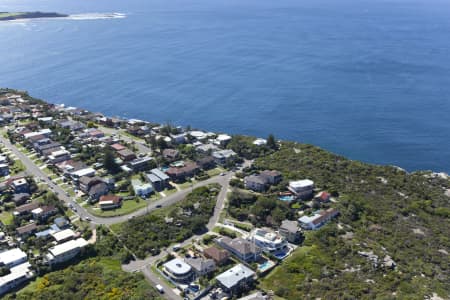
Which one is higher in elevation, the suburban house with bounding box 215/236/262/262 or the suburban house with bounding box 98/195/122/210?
the suburban house with bounding box 215/236/262/262

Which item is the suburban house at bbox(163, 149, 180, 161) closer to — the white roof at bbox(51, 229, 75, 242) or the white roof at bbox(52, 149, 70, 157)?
the white roof at bbox(52, 149, 70, 157)

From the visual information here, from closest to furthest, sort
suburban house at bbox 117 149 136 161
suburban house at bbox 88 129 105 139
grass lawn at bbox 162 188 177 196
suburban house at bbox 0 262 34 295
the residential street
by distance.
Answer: suburban house at bbox 0 262 34 295 → the residential street → grass lawn at bbox 162 188 177 196 → suburban house at bbox 117 149 136 161 → suburban house at bbox 88 129 105 139

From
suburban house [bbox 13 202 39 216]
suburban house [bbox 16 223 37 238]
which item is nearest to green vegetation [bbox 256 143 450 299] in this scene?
suburban house [bbox 16 223 37 238]

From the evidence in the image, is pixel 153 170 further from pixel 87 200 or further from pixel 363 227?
pixel 363 227

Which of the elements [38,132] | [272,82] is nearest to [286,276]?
[38,132]

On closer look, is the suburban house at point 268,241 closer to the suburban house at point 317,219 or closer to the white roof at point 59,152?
the suburban house at point 317,219

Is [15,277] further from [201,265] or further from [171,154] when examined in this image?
[171,154]
